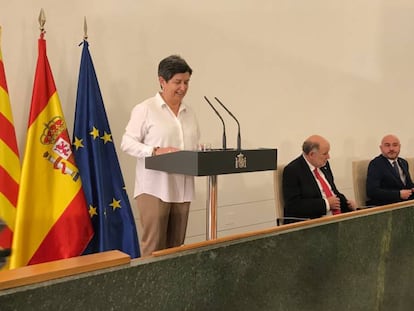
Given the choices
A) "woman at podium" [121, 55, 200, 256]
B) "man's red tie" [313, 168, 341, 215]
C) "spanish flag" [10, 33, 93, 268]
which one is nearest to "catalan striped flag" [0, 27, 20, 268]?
"spanish flag" [10, 33, 93, 268]

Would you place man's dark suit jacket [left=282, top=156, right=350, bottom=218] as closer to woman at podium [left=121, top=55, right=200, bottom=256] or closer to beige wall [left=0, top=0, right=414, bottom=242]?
woman at podium [left=121, top=55, right=200, bottom=256]

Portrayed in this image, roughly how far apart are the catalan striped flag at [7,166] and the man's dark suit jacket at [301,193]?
1633 mm

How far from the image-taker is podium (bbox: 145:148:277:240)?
188 cm

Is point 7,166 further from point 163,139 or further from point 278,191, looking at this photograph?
point 278,191

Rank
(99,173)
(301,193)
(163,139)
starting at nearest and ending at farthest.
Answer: (163,139), (99,173), (301,193)

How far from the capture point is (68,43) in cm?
310

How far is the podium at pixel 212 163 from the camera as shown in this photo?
6.17ft

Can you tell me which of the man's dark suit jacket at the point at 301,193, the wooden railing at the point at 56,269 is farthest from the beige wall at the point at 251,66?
the wooden railing at the point at 56,269

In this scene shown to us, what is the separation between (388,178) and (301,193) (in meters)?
1.20

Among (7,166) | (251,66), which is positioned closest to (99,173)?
(7,166)

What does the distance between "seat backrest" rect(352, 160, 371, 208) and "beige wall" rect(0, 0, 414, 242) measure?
0.68 metres

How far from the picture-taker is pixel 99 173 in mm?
2785

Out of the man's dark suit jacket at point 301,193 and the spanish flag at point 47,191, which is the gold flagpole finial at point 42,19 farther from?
the man's dark suit jacket at point 301,193

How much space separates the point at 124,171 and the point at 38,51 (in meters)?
1.01
